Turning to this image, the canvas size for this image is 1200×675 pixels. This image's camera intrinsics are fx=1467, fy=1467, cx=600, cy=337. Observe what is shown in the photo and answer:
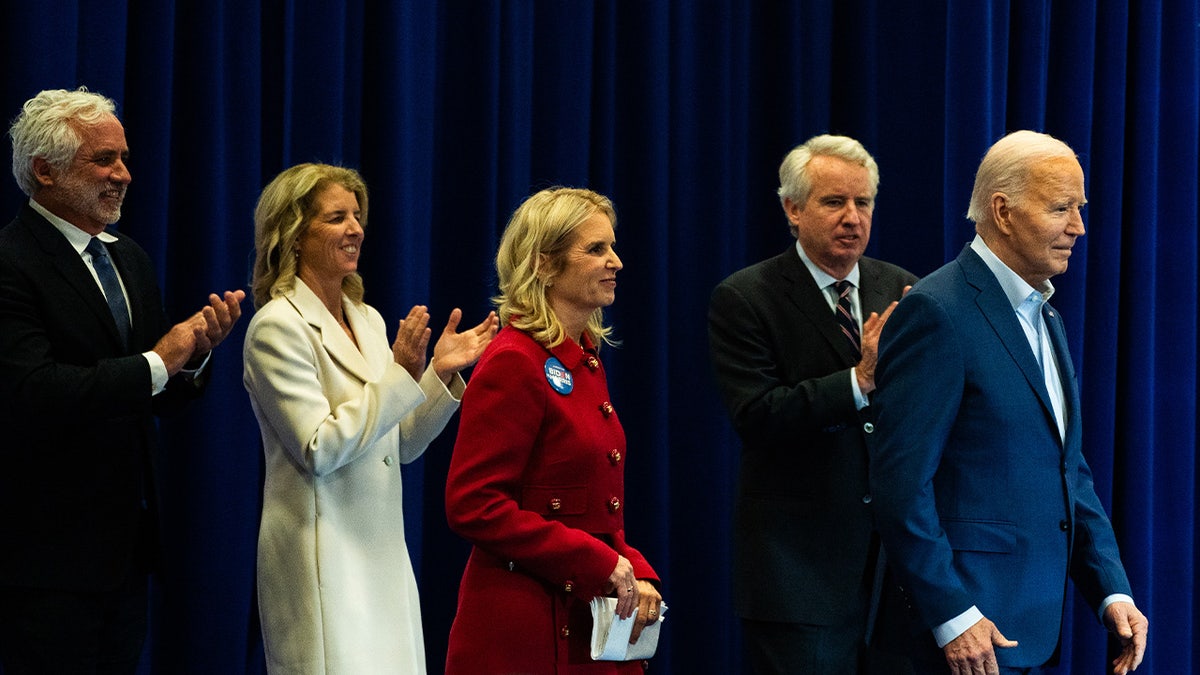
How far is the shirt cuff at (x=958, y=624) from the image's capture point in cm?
269

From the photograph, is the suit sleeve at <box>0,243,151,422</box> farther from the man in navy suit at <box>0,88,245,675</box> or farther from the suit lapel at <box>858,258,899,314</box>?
the suit lapel at <box>858,258,899,314</box>

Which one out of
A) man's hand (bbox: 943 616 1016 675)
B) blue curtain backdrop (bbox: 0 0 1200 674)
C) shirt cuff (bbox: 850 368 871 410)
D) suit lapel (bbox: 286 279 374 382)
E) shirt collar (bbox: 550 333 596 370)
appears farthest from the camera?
blue curtain backdrop (bbox: 0 0 1200 674)

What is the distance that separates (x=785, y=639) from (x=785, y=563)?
183 mm

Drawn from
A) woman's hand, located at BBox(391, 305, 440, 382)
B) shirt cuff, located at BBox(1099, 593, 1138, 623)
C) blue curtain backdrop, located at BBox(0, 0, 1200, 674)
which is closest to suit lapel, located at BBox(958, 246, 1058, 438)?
shirt cuff, located at BBox(1099, 593, 1138, 623)

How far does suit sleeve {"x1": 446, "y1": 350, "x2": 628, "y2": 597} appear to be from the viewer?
2.72m

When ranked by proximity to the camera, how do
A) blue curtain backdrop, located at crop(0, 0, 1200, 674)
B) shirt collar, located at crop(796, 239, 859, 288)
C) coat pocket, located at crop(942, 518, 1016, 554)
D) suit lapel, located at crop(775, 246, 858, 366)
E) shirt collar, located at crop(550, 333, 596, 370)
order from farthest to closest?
blue curtain backdrop, located at crop(0, 0, 1200, 674), shirt collar, located at crop(796, 239, 859, 288), suit lapel, located at crop(775, 246, 858, 366), shirt collar, located at crop(550, 333, 596, 370), coat pocket, located at crop(942, 518, 1016, 554)

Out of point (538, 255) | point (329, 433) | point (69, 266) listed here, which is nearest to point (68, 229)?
point (69, 266)

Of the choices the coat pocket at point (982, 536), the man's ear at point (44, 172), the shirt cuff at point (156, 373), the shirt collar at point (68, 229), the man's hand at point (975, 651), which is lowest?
the man's hand at point (975, 651)

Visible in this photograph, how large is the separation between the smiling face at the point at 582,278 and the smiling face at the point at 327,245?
0.61 m

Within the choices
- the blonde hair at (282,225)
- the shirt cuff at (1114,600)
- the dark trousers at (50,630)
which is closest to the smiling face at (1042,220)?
the shirt cuff at (1114,600)

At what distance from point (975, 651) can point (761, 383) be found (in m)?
1.06

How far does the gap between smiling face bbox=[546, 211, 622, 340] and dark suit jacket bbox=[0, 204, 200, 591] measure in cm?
87

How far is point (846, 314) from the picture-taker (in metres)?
3.71

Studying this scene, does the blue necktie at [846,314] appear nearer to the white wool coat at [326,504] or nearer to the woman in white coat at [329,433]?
the woman in white coat at [329,433]
